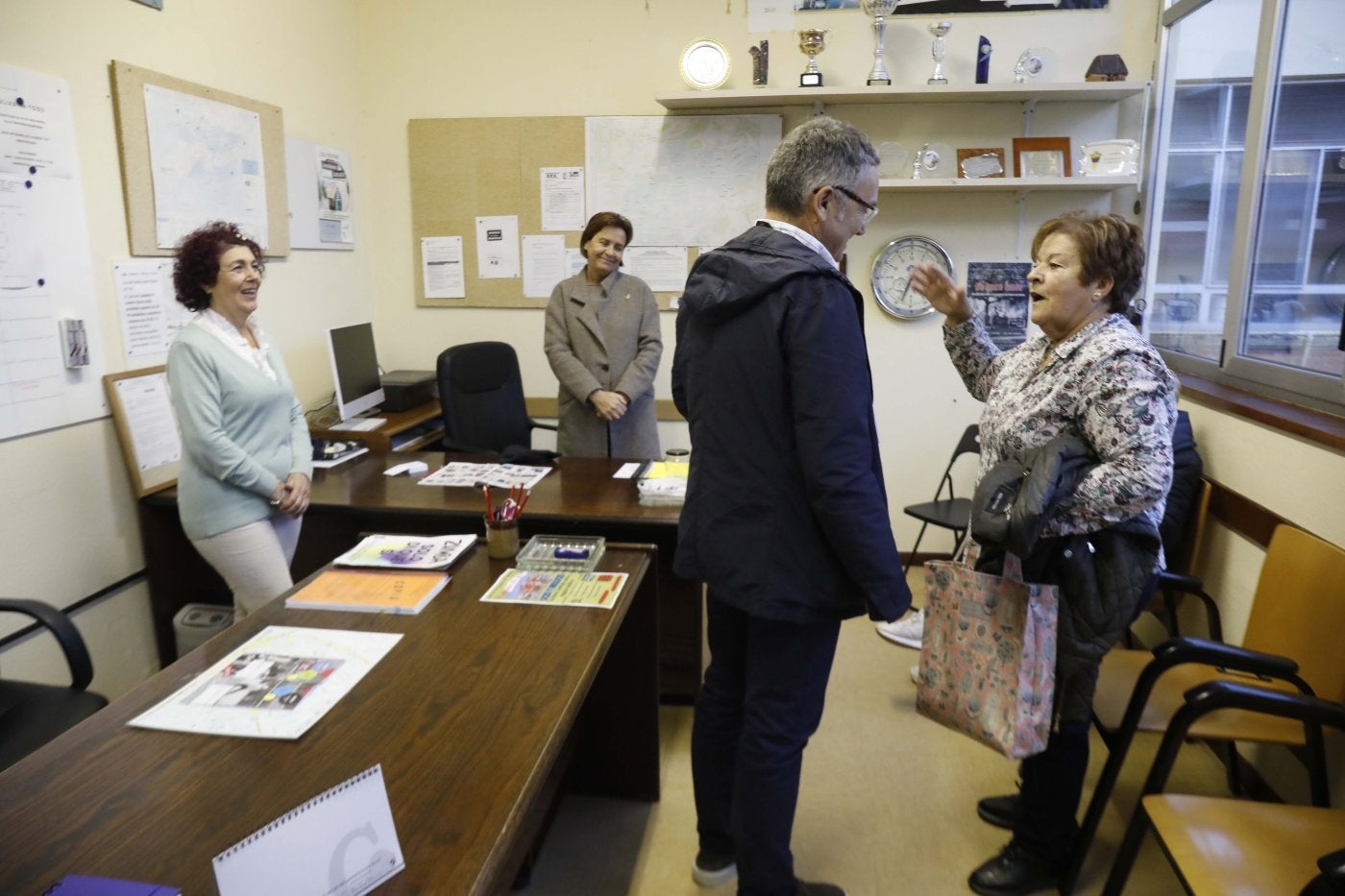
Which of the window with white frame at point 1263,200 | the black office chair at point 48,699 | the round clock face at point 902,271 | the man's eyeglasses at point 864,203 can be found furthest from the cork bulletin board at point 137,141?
the window with white frame at point 1263,200

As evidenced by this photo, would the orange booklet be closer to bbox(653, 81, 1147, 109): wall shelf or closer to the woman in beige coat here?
the woman in beige coat

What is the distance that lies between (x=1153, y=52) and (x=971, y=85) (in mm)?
807

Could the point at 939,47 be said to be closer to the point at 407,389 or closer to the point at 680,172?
the point at 680,172

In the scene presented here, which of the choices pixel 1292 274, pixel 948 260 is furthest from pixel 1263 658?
pixel 948 260

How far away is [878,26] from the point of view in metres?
3.69

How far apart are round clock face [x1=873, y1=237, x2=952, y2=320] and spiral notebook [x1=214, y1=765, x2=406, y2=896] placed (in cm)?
346

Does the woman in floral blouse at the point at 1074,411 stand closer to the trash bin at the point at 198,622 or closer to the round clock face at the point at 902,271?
the round clock face at the point at 902,271

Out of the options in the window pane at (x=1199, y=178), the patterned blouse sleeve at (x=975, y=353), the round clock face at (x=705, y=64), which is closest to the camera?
the patterned blouse sleeve at (x=975, y=353)

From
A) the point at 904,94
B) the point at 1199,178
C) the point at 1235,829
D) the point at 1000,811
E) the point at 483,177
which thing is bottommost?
the point at 1000,811

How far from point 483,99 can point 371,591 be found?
3095 millimetres

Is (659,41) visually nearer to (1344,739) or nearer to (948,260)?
(948,260)

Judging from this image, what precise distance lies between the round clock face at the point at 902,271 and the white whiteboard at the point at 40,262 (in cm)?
305

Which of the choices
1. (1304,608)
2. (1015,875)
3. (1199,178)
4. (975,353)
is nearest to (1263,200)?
(1199,178)

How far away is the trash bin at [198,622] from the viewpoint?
109 inches
